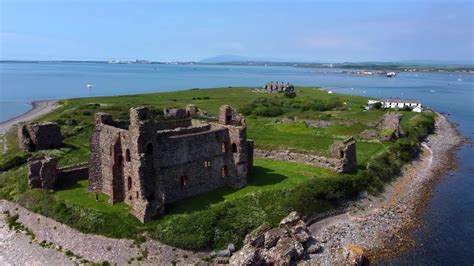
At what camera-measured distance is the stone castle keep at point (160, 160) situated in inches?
1331

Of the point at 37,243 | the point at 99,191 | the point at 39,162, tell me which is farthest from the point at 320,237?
the point at 39,162

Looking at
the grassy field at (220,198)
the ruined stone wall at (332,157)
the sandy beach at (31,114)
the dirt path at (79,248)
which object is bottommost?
the dirt path at (79,248)

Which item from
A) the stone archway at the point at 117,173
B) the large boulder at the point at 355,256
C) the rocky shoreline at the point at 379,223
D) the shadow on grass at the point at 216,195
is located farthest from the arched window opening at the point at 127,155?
the large boulder at the point at 355,256

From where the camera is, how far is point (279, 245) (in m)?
32.4

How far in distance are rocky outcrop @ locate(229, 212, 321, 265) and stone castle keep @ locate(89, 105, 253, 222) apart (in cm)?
715

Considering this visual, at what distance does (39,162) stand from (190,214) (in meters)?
16.2

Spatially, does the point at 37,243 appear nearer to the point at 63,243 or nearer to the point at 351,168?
the point at 63,243

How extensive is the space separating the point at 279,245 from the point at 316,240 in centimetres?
450

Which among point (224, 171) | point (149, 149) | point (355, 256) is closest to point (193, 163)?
point (224, 171)

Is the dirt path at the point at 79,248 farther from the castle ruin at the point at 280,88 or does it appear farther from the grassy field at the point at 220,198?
the castle ruin at the point at 280,88

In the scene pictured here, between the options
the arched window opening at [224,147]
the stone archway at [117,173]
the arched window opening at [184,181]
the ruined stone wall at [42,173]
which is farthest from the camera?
the arched window opening at [224,147]

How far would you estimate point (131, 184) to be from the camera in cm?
3584

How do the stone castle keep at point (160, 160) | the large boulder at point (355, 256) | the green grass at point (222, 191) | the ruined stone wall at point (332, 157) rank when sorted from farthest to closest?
the ruined stone wall at point (332, 157), the green grass at point (222, 191), the stone castle keep at point (160, 160), the large boulder at point (355, 256)

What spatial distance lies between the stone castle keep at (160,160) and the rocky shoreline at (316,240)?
11.1ft
